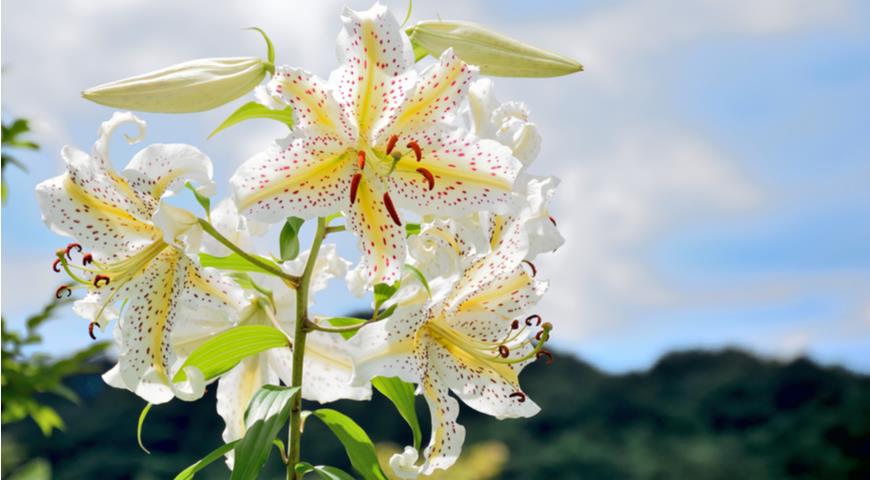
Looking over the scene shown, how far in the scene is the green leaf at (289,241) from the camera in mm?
1314

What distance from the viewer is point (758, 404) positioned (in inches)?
490

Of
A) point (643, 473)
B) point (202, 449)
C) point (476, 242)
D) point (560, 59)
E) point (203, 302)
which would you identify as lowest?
point (202, 449)

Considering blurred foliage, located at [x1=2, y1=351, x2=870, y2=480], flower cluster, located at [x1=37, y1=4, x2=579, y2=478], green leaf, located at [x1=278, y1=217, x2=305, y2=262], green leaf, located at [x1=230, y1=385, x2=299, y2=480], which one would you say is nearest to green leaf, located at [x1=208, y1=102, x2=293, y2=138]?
flower cluster, located at [x1=37, y1=4, x2=579, y2=478]

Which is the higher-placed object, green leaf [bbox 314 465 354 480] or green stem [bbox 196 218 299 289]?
green stem [bbox 196 218 299 289]

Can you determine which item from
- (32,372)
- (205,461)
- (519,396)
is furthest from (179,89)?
(32,372)

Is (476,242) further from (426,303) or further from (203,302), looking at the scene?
(203,302)

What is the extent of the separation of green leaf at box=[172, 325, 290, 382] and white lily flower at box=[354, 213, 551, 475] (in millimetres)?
164

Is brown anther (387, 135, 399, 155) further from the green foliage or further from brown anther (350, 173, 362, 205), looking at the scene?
the green foliage

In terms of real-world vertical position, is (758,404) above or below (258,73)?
below

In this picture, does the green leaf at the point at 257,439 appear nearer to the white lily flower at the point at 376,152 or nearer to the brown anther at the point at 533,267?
the white lily flower at the point at 376,152

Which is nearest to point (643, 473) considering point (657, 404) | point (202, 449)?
point (657, 404)

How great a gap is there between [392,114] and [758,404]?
1205 centimetres

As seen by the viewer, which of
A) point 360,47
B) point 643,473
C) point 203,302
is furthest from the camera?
point 643,473

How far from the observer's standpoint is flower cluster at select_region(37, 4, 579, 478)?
121cm
